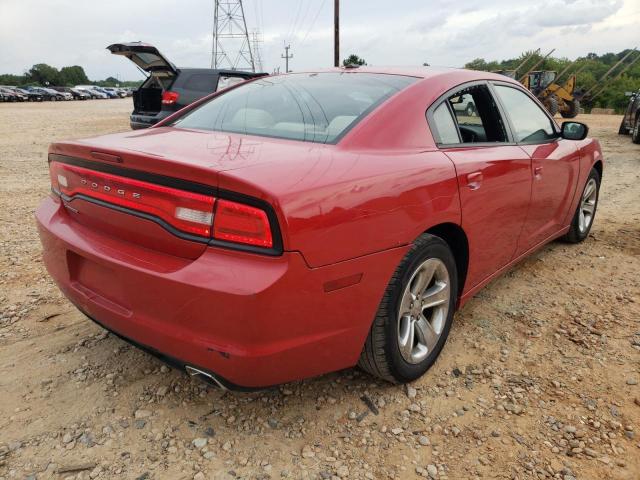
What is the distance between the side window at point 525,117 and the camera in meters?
3.16

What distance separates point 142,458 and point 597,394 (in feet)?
6.67

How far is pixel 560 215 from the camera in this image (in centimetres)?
382

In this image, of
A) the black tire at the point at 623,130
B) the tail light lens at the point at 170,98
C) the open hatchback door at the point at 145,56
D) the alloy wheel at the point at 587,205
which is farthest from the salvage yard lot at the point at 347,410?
the black tire at the point at 623,130

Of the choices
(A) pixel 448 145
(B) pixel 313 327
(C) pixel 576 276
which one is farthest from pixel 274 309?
(C) pixel 576 276

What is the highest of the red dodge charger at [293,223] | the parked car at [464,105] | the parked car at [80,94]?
the parked car at [464,105]

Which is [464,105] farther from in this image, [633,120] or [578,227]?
[633,120]

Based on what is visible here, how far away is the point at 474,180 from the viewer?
2.49 meters

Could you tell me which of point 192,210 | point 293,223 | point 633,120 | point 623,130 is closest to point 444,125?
point 293,223

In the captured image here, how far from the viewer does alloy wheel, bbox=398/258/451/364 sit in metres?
2.27

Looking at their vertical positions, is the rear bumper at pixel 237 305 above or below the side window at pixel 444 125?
below

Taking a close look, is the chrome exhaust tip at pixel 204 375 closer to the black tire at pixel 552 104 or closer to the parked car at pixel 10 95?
the black tire at pixel 552 104

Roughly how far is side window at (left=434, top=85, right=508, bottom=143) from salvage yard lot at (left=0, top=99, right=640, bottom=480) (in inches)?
43.3

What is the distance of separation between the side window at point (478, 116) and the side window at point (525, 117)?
15 cm

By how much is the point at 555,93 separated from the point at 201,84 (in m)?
16.9
